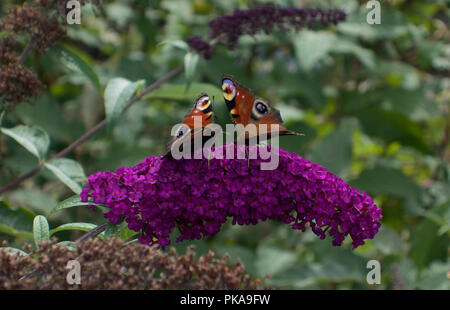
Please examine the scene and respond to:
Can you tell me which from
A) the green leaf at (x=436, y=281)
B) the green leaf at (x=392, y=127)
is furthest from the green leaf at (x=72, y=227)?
the green leaf at (x=392, y=127)

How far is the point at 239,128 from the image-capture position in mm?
1974

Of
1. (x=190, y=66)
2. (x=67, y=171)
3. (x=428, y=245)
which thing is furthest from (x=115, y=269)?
(x=428, y=245)

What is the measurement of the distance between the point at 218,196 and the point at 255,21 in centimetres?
103

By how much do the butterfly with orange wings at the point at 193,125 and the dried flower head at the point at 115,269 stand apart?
1.14ft

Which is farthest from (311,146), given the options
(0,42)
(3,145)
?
(0,42)

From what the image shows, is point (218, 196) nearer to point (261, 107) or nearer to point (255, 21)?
point (261, 107)

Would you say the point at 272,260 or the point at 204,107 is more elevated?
the point at 204,107

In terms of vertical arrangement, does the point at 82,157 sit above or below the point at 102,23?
below

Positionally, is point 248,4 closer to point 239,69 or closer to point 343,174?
point 239,69

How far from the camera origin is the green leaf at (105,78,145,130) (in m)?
2.21

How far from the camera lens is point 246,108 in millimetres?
1987

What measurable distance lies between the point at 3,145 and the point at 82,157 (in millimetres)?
475

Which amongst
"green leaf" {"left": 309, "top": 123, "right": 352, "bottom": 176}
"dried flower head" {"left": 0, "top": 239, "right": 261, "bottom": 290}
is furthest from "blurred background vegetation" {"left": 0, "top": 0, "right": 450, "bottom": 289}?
"dried flower head" {"left": 0, "top": 239, "right": 261, "bottom": 290}
